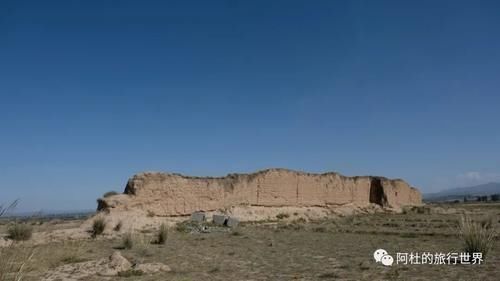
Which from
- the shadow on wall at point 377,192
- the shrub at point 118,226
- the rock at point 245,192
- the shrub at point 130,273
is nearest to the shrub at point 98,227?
the shrub at point 118,226

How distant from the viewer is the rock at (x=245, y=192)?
2433 centimetres

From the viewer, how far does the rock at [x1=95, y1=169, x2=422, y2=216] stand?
958 inches

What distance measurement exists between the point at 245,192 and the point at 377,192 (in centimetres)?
1713

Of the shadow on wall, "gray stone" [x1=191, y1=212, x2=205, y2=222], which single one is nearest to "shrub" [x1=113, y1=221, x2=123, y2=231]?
"gray stone" [x1=191, y1=212, x2=205, y2=222]

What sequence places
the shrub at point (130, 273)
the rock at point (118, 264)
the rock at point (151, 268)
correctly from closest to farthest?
the shrub at point (130, 273) < the rock at point (151, 268) < the rock at point (118, 264)

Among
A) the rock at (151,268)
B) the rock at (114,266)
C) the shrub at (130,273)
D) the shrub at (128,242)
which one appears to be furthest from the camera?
the shrub at (128,242)

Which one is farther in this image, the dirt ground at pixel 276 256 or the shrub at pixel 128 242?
the shrub at pixel 128 242

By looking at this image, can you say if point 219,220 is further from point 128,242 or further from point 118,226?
point 128,242

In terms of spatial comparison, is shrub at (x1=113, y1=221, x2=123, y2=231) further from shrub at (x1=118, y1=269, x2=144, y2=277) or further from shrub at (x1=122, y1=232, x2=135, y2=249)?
shrub at (x1=118, y1=269, x2=144, y2=277)

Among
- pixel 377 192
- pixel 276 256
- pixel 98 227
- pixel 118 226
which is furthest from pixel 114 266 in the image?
pixel 377 192

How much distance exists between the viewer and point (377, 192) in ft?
136

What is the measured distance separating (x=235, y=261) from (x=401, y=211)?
105 ft

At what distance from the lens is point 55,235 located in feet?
59.4

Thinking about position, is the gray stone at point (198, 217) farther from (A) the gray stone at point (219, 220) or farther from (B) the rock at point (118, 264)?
(B) the rock at point (118, 264)
